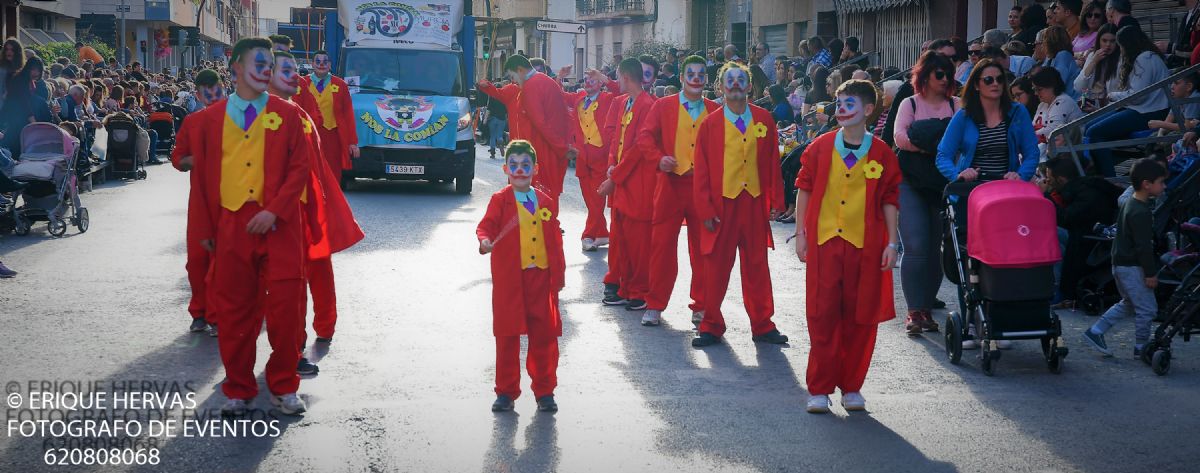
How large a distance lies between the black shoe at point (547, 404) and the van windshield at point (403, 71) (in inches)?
535

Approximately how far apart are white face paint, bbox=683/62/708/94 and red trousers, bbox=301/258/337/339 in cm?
265

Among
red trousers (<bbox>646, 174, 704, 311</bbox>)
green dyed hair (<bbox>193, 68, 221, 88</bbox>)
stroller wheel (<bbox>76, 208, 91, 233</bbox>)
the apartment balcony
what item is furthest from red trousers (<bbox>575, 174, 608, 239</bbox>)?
the apartment balcony

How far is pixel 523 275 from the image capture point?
255 inches

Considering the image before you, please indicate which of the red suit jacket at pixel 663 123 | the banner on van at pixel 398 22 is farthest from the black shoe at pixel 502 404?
the banner on van at pixel 398 22

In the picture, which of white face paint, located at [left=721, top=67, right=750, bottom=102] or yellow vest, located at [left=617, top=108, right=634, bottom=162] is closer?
white face paint, located at [left=721, top=67, right=750, bottom=102]

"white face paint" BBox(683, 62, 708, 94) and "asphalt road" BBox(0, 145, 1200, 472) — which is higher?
"white face paint" BBox(683, 62, 708, 94)

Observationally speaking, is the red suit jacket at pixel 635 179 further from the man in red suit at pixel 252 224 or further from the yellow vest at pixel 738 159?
the man in red suit at pixel 252 224

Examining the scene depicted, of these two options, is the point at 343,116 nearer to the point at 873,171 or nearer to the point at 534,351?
the point at 534,351

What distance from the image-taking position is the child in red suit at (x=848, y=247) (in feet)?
21.4

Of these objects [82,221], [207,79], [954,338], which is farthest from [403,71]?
[954,338]

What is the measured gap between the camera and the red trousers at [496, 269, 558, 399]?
255 inches

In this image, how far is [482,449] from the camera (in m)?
5.86

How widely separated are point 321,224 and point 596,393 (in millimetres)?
1656

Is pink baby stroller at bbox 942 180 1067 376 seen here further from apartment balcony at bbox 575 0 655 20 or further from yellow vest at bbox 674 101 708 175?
apartment balcony at bbox 575 0 655 20
